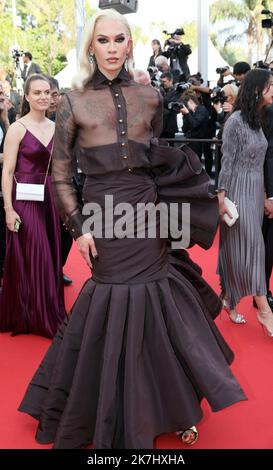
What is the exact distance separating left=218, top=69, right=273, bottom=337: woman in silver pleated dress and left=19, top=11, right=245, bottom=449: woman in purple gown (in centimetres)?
126

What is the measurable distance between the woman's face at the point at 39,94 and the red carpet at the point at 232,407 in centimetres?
158

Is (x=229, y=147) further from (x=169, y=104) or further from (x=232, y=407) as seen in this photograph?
(x=169, y=104)

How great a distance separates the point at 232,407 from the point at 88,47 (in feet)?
6.10

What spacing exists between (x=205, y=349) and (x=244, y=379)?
0.83 m

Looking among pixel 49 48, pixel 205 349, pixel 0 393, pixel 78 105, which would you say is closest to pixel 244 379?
pixel 205 349

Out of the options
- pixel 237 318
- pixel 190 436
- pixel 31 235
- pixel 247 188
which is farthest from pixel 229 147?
pixel 190 436

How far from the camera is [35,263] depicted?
4.01 meters

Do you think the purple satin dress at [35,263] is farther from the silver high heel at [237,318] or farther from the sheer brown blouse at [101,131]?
the sheer brown blouse at [101,131]

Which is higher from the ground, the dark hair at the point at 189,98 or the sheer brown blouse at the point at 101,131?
the sheer brown blouse at the point at 101,131

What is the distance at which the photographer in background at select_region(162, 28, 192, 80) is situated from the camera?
9312 mm

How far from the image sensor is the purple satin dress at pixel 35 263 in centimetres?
396

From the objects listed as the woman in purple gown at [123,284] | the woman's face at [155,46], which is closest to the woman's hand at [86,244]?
the woman in purple gown at [123,284]

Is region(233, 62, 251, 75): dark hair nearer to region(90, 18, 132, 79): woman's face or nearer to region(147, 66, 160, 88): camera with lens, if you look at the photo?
region(147, 66, 160, 88): camera with lens
